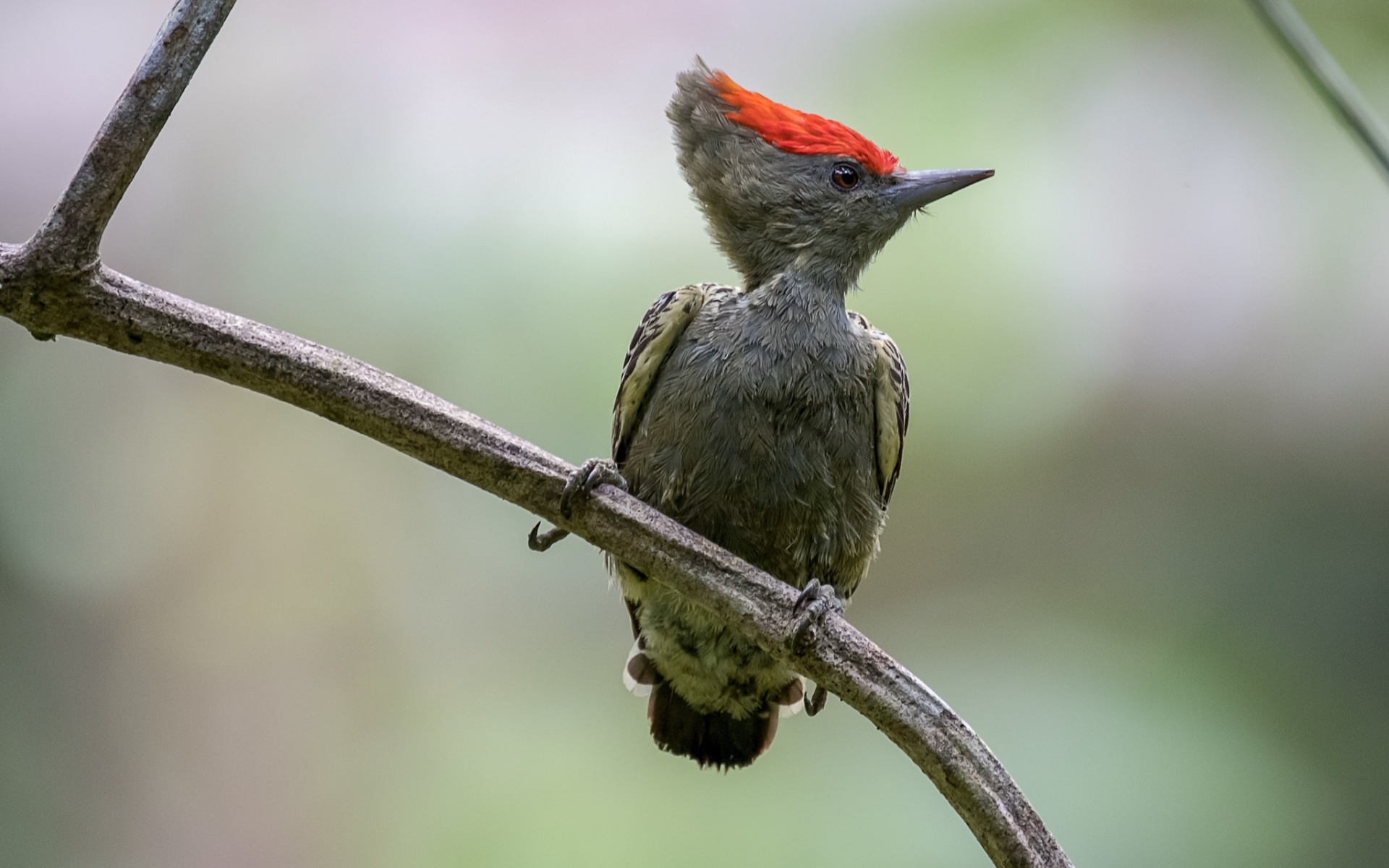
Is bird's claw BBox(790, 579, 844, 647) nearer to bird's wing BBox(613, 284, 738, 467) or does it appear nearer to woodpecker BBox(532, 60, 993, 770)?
woodpecker BBox(532, 60, 993, 770)

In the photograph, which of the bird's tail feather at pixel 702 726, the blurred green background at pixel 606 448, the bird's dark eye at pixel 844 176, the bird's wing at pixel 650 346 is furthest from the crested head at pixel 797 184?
the blurred green background at pixel 606 448

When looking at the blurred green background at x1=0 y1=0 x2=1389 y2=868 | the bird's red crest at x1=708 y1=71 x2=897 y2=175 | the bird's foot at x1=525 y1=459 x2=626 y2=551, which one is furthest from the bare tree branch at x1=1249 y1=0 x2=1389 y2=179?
the blurred green background at x1=0 y1=0 x2=1389 y2=868

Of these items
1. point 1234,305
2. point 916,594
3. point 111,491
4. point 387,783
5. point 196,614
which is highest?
point 1234,305

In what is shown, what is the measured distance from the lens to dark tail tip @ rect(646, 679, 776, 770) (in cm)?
309

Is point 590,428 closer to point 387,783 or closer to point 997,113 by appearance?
point 387,783

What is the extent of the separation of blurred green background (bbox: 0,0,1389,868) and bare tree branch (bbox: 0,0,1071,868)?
1864 mm

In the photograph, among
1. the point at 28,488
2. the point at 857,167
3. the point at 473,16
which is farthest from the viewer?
the point at 473,16

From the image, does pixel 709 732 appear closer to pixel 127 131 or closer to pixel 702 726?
pixel 702 726

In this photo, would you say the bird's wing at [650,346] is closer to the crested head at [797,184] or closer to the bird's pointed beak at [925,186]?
the crested head at [797,184]

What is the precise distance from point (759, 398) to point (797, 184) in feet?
2.12

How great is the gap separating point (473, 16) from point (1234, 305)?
10.8 ft

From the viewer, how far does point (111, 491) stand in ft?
13.1

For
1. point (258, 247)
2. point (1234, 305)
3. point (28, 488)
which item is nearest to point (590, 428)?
point (258, 247)

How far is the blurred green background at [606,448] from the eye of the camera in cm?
398
